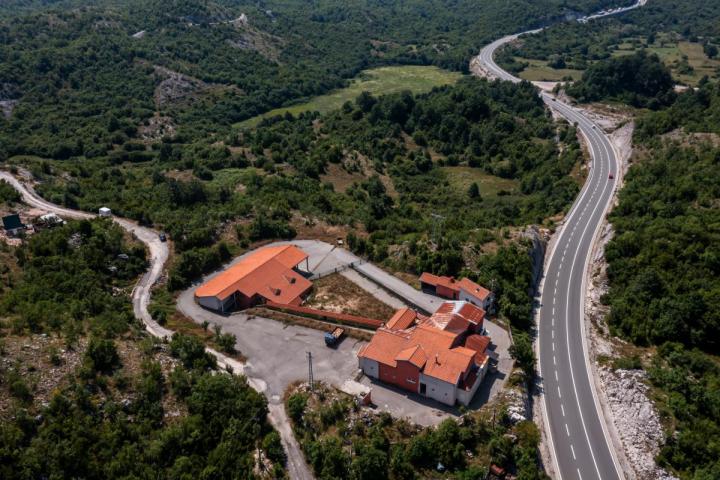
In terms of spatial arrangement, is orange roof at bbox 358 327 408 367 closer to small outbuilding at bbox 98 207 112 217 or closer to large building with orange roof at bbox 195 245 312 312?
large building with orange roof at bbox 195 245 312 312

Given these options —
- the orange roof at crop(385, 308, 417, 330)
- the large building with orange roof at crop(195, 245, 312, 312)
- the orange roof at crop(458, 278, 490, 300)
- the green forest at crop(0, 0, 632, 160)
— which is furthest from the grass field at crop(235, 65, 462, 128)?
the orange roof at crop(385, 308, 417, 330)

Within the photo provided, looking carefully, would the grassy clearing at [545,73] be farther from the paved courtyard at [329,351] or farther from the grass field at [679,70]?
the paved courtyard at [329,351]

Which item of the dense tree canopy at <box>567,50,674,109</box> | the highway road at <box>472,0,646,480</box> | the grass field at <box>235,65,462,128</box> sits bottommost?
the grass field at <box>235,65,462,128</box>

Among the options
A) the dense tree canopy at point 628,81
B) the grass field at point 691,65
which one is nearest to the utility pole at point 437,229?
the dense tree canopy at point 628,81

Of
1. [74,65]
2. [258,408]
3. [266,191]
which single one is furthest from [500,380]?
[74,65]

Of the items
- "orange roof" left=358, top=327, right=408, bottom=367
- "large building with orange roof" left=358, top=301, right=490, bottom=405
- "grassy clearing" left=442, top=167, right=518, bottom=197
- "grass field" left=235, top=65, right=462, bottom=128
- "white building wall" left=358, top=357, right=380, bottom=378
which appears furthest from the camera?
"grass field" left=235, top=65, right=462, bottom=128

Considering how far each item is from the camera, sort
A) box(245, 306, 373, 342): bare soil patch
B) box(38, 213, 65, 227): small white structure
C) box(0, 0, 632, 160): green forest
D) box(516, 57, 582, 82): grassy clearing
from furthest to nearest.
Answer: box(516, 57, 582, 82): grassy clearing
box(0, 0, 632, 160): green forest
box(38, 213, 65, 227): small white structure
box(245, 306, 373, 342): bare soil patch

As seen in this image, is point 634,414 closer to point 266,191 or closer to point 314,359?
point 314,359

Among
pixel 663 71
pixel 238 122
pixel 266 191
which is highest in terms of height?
pixel 663 71
